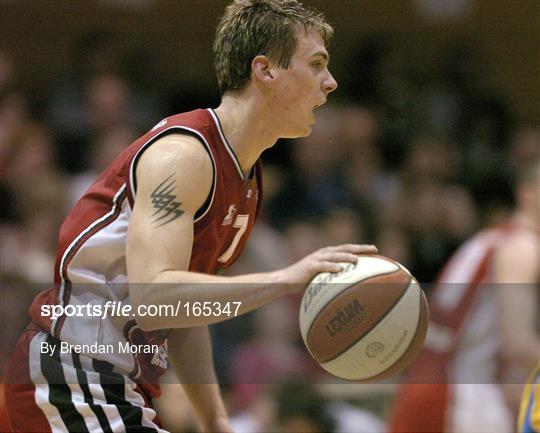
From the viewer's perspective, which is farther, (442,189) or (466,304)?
(442,189)

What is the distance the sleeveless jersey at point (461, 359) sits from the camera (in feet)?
19.1

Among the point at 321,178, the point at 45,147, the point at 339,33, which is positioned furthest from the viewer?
the point at 339,33

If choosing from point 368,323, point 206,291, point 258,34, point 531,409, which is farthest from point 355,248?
point 531,409

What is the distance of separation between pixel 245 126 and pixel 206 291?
2.39ft

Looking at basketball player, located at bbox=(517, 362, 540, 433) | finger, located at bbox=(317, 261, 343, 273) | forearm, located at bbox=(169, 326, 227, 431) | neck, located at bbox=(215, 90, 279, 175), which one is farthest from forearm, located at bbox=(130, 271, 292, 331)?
basketball player, located at bbox=(517, 362, 540, 433)

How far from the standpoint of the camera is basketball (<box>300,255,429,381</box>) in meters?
3.80

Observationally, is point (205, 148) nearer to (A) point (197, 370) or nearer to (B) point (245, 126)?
(B) point (245, 126)

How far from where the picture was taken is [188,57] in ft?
32.9

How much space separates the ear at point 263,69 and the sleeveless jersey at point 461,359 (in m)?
2.25

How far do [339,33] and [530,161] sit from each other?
6.72 feet

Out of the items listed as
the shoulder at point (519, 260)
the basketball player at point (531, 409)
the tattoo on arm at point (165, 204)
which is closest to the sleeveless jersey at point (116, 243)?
the tattoo on arm at point (165, 204)

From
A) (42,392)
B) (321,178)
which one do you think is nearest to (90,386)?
(42,392)

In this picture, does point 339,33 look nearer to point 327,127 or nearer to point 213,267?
point 327,127

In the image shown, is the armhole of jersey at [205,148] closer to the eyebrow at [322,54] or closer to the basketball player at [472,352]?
the eyebrow at [322,54]
